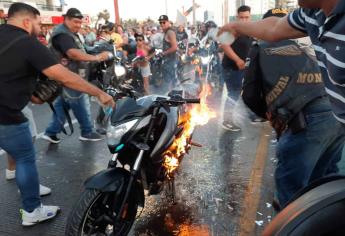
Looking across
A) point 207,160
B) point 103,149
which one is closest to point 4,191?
point 103,149

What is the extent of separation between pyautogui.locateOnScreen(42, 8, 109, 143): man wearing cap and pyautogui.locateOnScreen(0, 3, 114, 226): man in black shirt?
7.13 feet

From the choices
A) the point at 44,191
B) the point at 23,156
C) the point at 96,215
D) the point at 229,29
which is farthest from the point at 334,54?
the point at 44,191

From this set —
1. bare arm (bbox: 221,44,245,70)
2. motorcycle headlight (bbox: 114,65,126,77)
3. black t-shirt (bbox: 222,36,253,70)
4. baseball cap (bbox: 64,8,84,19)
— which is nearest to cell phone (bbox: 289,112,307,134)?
bare arm (bbox: 221,44,245,70)

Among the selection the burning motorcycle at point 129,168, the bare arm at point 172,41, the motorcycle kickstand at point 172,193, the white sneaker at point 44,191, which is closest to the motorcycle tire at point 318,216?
the burning motorcycle at point 129,168

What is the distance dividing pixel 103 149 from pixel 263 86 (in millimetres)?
3535

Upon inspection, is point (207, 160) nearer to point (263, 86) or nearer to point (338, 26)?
point (263, 86)

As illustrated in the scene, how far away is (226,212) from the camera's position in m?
3.58

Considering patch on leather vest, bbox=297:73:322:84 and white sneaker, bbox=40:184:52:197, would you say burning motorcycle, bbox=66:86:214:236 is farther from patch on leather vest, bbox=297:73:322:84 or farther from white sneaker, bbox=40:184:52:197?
white sneaker, bbox=40:184:52:197

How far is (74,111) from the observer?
609 cm

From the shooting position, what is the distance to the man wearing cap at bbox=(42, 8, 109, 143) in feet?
18.8

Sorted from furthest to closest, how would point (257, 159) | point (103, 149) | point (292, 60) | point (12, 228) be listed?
point (103, 149)
point (257, 159)
point (12, 228)
point (292, 60)

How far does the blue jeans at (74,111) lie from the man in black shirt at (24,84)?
2414 millimetres

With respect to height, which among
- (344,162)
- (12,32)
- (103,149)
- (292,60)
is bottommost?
(103,149)

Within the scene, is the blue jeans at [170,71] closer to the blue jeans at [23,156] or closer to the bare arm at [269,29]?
the blue jeans at [23,156]
